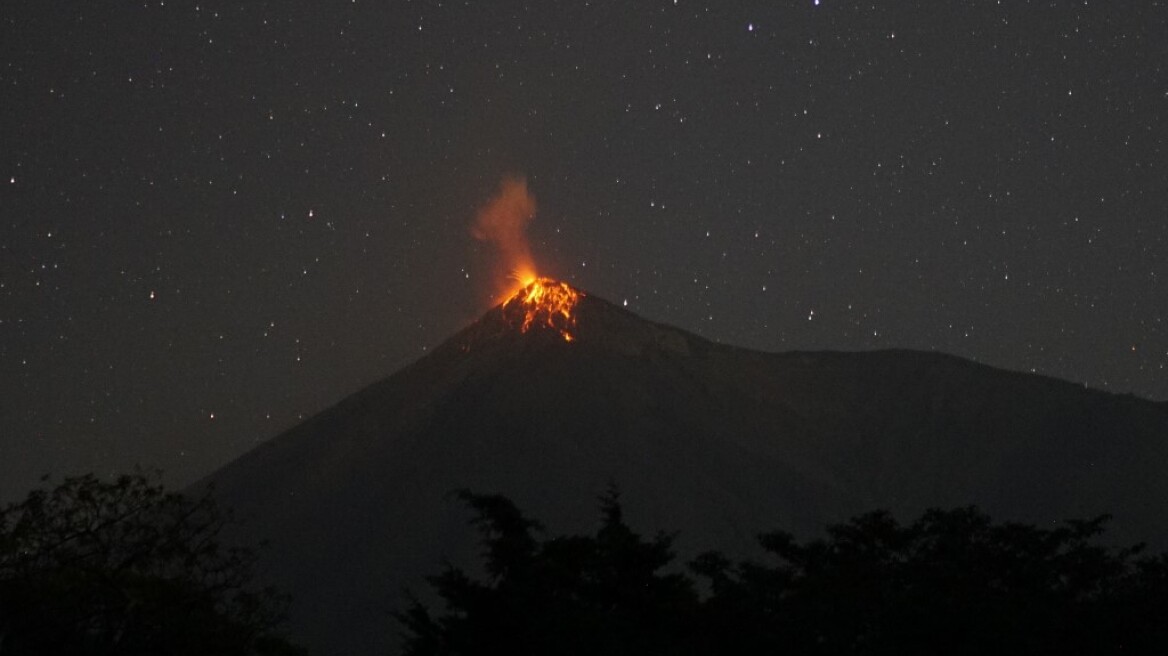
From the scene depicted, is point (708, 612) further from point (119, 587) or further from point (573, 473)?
point (573, 473)

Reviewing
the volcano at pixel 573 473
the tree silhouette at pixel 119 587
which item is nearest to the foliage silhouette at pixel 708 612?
the tree silhouette at pixel 119 587

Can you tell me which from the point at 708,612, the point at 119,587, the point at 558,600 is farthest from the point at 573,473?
the point at 119,587

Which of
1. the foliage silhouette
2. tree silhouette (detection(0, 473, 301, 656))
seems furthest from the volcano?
tree silhouette (detection(0, 473, 301, 656))

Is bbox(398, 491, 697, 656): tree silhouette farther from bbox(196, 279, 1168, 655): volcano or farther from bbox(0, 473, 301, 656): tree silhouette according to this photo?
bbox(196, 279, 1168, 655): volcano

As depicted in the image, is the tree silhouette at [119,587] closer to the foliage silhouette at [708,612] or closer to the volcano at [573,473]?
the foliage silhouette at [708,612]

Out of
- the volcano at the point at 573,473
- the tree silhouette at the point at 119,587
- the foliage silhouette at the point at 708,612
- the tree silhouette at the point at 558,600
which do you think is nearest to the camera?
the tree silhouette at the point at 119,587

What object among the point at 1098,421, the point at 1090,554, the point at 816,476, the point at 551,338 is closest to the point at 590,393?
the point at 551,338
